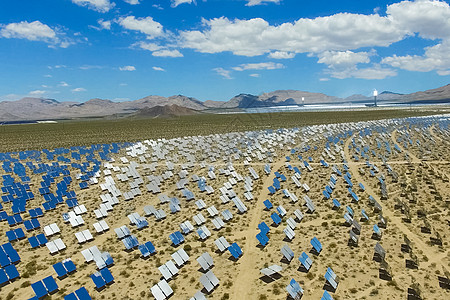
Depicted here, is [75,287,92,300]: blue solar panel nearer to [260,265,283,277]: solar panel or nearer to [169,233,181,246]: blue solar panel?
[169,233,181,246]: blue solar panel

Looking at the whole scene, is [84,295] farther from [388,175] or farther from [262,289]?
[388,175]

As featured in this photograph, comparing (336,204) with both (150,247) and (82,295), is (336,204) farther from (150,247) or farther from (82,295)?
(82,295)

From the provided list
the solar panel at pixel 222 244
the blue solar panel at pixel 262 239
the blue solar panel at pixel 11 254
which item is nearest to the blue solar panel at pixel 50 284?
the blue solar panel at pixel 11 254

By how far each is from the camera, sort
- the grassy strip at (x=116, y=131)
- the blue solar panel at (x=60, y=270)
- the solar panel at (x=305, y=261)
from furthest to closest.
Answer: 1. the grassy strip at (x=116, y=131)
2. the solar panel at (x=305, y=261)
3. the blue solar panel at (x=60, y=270)

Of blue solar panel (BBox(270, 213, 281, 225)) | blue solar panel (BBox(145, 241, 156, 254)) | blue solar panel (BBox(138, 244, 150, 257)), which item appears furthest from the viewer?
blue solar panel (BBox(270, 213, 281, 225))

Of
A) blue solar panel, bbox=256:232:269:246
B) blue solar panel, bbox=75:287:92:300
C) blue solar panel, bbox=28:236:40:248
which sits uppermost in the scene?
blue solar panel, bbox=28:236:40:248

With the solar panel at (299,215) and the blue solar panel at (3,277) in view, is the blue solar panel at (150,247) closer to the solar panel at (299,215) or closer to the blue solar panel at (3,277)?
the blue solar panel at (3,277)

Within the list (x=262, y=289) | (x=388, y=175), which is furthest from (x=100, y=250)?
(x=388, y=175)

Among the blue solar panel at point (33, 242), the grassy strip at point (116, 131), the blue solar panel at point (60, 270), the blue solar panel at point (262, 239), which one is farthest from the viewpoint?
the grassy strip at point (116, 131)

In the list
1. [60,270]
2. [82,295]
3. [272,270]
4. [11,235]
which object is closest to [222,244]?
[272,270]

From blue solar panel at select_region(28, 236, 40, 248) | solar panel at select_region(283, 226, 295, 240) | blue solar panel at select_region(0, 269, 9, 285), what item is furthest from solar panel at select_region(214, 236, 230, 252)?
blue solar panel at select_region(28, 236, 40, 248)

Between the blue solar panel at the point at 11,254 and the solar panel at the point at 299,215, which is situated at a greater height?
the blue solar panel at the point at 11,254
